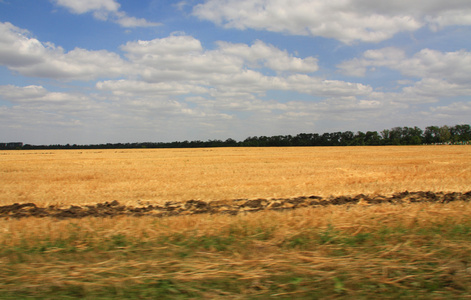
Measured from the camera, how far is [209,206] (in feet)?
39.9

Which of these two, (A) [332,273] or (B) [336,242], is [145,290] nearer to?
(A) [332,273]

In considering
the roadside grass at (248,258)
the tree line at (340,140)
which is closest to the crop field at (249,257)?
the roadside grass at (248,258)

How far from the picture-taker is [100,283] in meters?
3.59

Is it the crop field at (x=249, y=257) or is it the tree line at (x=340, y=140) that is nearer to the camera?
the crop field at (x=249, y=257)

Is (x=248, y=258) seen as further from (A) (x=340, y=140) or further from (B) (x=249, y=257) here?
(A) (x=340, y=140)

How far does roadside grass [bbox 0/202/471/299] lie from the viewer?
11.2 ft

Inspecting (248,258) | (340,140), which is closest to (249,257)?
(248,258)

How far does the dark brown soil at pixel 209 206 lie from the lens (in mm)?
11086

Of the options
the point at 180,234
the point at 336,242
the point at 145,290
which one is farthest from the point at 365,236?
the point at 145,290

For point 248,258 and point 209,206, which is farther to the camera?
point 209,206

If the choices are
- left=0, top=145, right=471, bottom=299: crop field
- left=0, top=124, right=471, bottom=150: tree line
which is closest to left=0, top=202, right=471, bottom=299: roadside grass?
left=0, top=145, right=471, bottom=299: crop field

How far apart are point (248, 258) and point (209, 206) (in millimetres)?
7861

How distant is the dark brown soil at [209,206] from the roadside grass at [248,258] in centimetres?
442

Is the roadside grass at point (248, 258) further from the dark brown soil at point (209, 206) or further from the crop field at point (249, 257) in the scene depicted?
the dark brown soil at point (209, 206)
